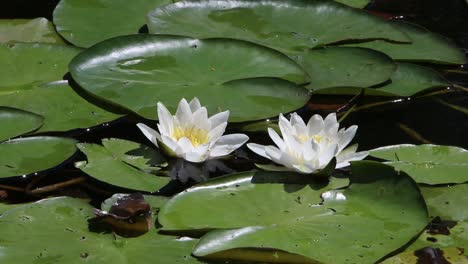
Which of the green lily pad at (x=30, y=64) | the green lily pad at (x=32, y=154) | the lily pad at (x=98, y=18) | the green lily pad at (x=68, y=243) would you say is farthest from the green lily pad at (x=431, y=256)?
the lily pad at (x=98, y=18)

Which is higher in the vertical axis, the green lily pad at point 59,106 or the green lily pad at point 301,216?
the green lily pad at point 301,216

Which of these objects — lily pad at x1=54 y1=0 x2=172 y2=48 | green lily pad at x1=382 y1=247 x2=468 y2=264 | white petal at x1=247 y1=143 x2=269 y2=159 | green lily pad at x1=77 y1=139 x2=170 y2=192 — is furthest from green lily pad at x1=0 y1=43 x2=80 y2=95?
green lily pad at x1=382 y1=247 x2=468 y2=264

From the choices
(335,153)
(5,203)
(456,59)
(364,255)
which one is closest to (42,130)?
(5,203)

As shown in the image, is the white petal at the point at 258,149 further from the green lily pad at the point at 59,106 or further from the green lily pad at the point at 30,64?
the green lily pad at the point at 30,64

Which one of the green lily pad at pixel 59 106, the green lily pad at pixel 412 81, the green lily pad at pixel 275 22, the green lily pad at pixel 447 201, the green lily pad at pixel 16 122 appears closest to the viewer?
the green lily pad at pixel 447 201

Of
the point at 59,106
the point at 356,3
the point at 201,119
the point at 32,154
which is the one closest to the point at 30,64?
the point at 59,106

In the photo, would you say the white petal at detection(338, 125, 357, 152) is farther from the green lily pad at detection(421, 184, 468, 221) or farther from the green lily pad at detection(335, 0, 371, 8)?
the green lily pad at detection(335, 0, 371, 8)

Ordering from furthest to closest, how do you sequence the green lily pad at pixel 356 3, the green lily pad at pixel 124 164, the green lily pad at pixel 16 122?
the green lily pad at pixel 356 3 → the green lily pad at pixel 16 122 → the green lily pad at pixel 124 164
